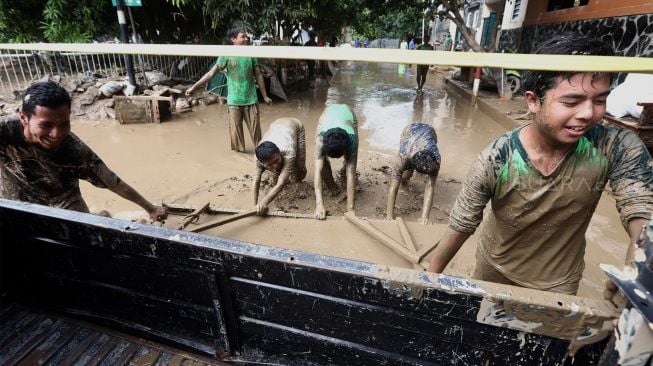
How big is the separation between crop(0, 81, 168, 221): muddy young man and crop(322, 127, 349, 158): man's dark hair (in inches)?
66.5

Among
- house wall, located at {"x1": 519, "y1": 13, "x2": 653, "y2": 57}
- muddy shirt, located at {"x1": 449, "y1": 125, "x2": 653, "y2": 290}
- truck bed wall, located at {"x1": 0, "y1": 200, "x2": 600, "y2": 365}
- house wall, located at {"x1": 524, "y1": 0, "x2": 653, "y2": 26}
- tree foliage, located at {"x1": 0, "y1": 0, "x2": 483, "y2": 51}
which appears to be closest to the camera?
truck bed wall, located at {"x1": 0, "y1": 200, "x2": 600, "y2": 365}

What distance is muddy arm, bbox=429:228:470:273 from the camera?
1.50m

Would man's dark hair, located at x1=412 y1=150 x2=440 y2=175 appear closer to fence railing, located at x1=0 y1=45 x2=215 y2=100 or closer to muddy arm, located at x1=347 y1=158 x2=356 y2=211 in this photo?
muddy arm, located at x1=347 y1=158 x2=356 y2=211

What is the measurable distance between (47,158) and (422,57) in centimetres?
239

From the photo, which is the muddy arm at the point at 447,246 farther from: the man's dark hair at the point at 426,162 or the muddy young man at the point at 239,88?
the muddy young man at the point at 239,88

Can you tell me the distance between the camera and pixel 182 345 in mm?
1649

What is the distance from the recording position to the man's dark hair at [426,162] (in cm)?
344

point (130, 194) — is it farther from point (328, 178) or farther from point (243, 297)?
point (328, 178)

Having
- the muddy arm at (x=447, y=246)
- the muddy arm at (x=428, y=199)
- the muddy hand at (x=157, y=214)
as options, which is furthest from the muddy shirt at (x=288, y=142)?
the muddy arm at (x=447, y=246)

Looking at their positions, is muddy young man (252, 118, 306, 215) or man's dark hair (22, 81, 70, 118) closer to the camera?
man's dark hair (22, 81, 70, 118)

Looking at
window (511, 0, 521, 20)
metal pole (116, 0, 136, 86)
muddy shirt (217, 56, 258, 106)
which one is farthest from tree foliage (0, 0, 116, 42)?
window (511, 0, 521, 20)

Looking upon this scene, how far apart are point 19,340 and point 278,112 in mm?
7433

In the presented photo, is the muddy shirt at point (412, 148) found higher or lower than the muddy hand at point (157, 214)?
higher

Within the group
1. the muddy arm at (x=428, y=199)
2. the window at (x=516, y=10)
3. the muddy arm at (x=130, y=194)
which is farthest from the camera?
the window at (x=516, y=10)
